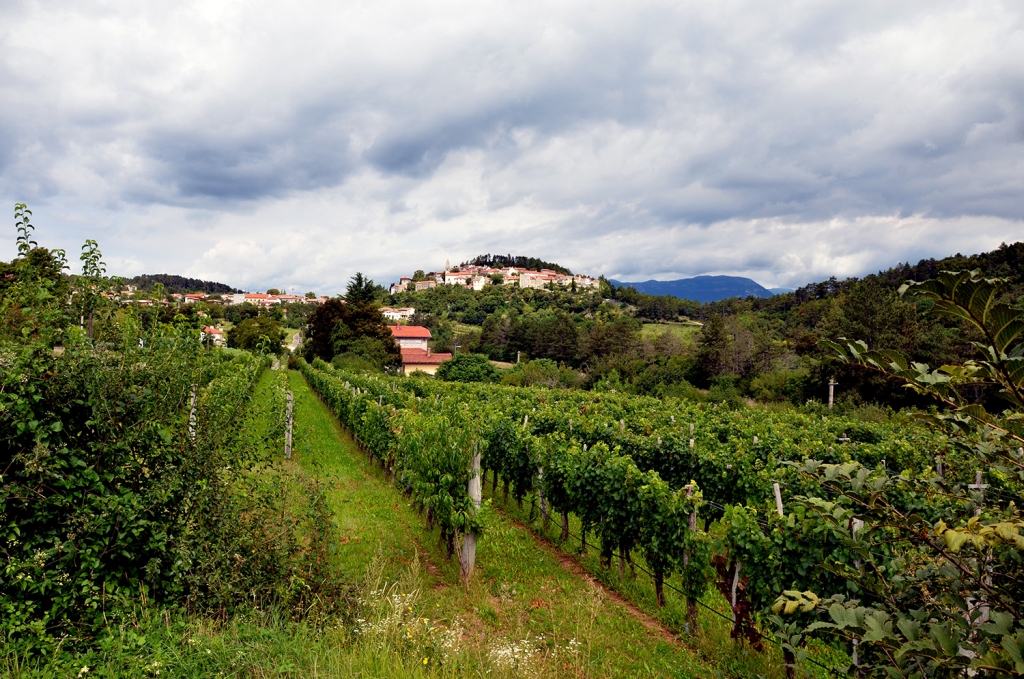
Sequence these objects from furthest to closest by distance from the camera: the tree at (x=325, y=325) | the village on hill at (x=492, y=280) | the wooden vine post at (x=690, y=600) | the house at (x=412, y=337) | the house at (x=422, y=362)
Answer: the village on hill at (x=492, y=280)
the house at (x=412, y=337)
the house at (x=422, y=362)
the tree at (x=325, y=325)
the wooden vine post at (x=690, y=600)

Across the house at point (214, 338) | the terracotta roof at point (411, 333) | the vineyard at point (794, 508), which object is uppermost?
the house at point (214, 338)

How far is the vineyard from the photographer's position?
1.76 m

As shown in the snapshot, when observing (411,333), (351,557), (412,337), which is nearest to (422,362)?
(412,337)

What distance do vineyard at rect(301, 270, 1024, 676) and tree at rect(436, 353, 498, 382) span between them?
29.5 m

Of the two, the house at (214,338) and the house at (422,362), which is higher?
the house at (214,338)

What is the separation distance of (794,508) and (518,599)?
3.44 m

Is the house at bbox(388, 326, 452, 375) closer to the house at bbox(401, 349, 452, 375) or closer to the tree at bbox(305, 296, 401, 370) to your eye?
the house at bbox(401, 349, 452, 375)

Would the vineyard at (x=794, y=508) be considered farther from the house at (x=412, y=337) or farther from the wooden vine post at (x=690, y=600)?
the house at (x=412, y=337)

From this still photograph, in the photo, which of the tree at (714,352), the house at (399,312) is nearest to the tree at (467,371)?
the tree at (714,352)

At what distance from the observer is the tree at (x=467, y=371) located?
161ft

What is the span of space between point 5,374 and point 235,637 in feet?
8.93

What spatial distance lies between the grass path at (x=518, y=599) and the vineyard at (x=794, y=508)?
0.46 m

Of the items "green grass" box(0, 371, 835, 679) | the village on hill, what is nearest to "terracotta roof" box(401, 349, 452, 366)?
"green grass" box(0, 371, 835, 679)

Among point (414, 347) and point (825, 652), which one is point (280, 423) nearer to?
point (825, 652)
